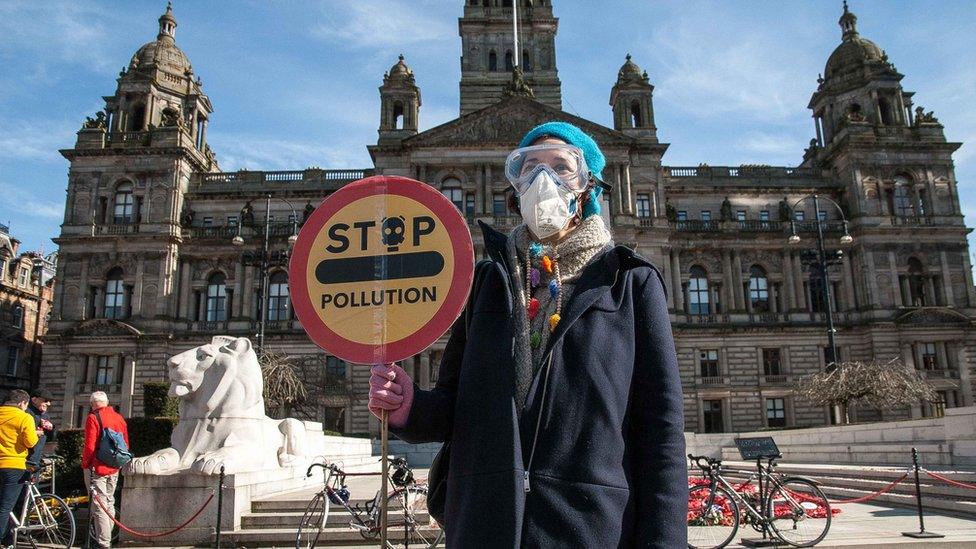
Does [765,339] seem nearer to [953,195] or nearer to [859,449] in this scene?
[953,195]

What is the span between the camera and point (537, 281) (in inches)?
112

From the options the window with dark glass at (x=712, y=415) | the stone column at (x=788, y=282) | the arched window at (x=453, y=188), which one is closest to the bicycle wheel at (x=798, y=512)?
the window with dark glass at (x=712, y=415)

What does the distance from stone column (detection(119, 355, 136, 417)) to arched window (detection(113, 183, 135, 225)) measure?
9.38 m

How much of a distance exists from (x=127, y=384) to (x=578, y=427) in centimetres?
4574

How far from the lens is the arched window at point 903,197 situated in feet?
152

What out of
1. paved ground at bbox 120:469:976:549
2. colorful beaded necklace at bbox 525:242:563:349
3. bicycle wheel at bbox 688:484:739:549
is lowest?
paved ground at bbox 120:469:976:549

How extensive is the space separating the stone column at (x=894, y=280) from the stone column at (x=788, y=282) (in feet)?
19.0

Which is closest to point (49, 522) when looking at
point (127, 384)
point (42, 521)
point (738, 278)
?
point (42, 521)

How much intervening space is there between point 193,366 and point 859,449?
18249 mm

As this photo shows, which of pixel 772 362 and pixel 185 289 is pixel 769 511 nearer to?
pixel 772 362

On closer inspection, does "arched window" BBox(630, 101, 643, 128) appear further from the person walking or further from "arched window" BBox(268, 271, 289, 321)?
the person walking

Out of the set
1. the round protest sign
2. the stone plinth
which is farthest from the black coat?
the stone plinth

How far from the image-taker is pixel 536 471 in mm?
2416

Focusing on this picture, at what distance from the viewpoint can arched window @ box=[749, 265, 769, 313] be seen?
4666 centimetres
